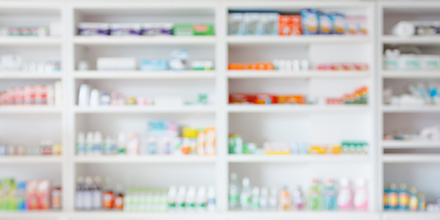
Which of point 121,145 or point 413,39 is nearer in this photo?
point 413,39

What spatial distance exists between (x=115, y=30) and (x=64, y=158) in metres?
1.13

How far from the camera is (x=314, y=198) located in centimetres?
280

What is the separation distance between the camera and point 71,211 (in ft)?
9.09

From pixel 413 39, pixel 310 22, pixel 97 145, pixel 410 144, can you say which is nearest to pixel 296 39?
pixel 310 22

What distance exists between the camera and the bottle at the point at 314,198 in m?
2.80

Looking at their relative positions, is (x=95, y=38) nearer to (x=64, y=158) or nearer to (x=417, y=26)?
(x=64, y=158)

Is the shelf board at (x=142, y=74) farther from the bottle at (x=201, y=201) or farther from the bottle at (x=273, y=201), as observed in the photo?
the bottle at (x=273, y=201)

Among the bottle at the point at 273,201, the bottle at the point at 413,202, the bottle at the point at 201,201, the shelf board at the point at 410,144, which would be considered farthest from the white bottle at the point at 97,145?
the bottle at the point at 413,202

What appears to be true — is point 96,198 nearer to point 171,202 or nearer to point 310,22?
point 171,202

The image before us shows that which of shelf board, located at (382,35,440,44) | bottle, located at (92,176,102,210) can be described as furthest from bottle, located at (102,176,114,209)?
shelf board, located at (382,35,440,44)

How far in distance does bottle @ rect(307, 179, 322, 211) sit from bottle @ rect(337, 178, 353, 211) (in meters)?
0.18

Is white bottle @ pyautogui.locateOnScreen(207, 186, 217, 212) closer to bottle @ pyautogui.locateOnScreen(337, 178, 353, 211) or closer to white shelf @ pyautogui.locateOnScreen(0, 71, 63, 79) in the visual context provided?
bottle @ pyautogui.locateOnScreen(337, 178, 353, 211)

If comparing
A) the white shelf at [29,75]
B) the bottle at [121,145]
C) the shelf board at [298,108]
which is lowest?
the bottle at [121,145]

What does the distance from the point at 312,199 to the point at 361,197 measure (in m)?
0.41
